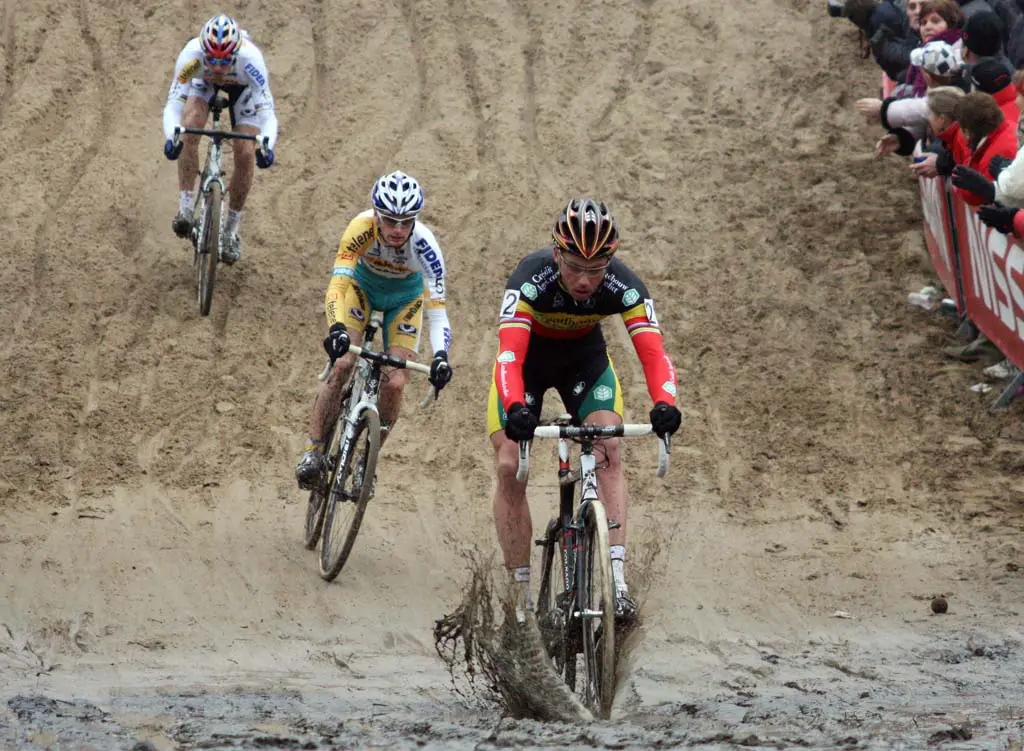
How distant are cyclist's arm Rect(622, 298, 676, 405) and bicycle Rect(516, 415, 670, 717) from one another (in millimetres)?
360

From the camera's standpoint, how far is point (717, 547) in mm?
8945

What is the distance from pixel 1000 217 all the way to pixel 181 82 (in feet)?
20.3

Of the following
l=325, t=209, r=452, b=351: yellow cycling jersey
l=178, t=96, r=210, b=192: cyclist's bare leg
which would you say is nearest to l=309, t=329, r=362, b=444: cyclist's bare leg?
l=325, t=209, r=452, b=351: yellow cycling jersey

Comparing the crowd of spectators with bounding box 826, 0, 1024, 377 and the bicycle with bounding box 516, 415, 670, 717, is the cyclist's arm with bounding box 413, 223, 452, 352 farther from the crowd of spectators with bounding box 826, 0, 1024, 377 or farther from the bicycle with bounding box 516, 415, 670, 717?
the crowd of spectators with bounding box 826, 0, 1024, 377

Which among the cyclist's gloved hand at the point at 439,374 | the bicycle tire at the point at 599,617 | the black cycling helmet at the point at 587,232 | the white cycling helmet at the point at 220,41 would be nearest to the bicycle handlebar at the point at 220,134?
the white cycling helmet at the point at 220,41

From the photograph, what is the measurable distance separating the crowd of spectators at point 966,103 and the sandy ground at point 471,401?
4.29 ft

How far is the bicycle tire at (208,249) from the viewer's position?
10352 mm

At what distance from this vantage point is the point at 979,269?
31.8 ft

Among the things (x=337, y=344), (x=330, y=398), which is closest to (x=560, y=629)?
(x=337, y=344)

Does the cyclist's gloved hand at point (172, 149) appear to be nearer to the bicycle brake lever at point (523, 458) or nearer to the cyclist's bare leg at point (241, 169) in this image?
the cyclist's bare leg at point (241, 169)

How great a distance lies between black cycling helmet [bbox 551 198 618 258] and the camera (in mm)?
5902

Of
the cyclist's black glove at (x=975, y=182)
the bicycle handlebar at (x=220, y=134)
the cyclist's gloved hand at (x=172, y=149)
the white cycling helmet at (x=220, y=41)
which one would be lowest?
the cyclist's black glove at (x=975, y=182)

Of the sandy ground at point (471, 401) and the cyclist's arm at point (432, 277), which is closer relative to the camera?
the sandy ground at point (471, 401)

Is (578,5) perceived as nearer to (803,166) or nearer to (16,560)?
(803,166)
